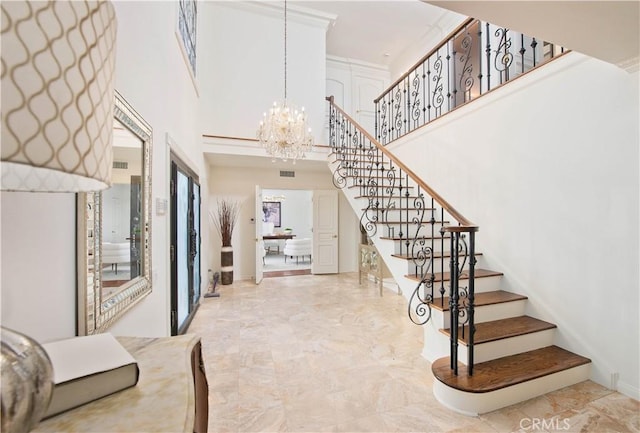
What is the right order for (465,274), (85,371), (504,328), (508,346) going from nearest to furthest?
(85,371), (508,346), (504,328), (465,274)

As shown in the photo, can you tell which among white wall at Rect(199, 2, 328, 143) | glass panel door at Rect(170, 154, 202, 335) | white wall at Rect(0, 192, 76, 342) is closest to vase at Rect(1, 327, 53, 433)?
white wall at Rect(0, 192, 76, 342)

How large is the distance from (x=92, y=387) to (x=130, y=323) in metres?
1.18

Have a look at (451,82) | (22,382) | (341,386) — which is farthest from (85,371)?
(451,82)

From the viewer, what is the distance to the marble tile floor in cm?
189

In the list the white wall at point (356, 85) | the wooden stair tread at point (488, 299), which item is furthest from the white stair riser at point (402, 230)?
the white wall at point (356, 85)

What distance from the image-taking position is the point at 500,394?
6.63 ft

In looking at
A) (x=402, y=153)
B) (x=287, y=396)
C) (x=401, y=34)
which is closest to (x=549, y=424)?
(x=287, y=396)

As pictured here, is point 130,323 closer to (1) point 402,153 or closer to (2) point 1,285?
(2) point 1,285

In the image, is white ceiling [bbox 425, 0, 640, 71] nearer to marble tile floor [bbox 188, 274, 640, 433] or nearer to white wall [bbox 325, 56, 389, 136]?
marble tile floor [bbox 188, 274, 640, 433]

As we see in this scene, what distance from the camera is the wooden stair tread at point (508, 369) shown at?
204 centimetres

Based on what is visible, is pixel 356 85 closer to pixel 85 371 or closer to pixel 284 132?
pixel 284 132

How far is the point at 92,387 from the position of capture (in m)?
0.78

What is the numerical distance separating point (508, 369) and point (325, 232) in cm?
499

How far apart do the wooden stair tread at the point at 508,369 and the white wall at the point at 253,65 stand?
15.8 feet
